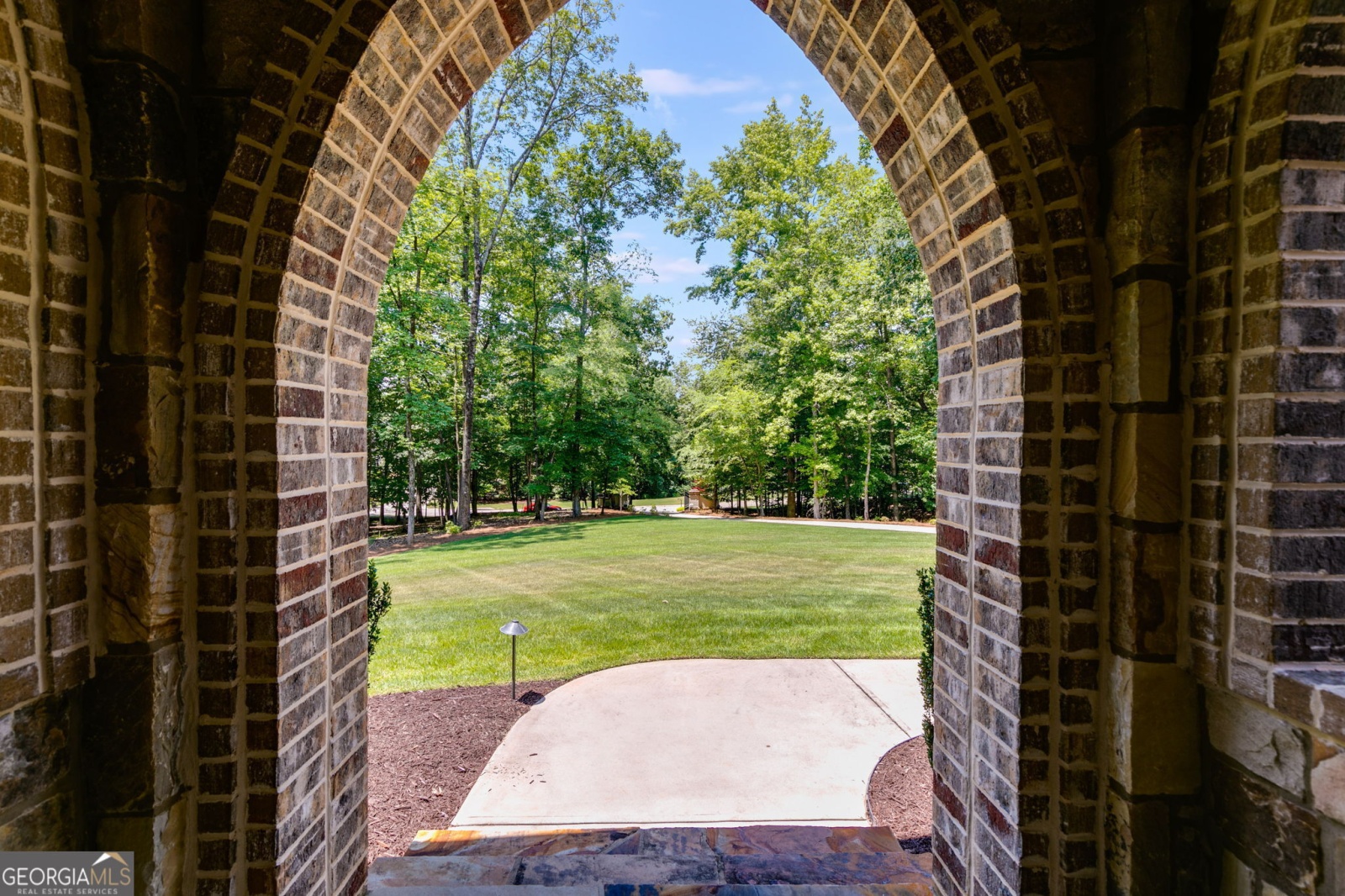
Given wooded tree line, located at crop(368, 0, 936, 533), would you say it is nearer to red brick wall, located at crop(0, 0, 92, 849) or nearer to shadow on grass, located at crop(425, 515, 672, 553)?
shadow on grass, located at crop(425, 515, 672, 553)

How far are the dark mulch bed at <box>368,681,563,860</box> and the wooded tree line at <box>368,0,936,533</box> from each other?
33.1 ft

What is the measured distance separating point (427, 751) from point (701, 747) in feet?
5.72

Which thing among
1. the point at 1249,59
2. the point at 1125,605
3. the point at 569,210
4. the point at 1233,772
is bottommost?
the point at 1233,772

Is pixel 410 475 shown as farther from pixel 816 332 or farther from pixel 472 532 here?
pixel 816 332

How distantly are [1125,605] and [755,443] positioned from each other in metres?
17.0

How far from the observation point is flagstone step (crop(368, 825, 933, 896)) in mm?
1962

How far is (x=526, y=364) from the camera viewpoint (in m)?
18.3

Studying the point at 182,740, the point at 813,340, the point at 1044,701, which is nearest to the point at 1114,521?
the point at 1044,701

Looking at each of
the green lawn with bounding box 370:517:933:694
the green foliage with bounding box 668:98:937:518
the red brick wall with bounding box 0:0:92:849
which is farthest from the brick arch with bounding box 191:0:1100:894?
the green foliage with bounding box 668:98:937:518

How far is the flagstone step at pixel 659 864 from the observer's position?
1962 millimetres

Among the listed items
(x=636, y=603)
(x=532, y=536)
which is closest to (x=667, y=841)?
(x=636, y=603)

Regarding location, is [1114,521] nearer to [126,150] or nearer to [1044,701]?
[1044,701]

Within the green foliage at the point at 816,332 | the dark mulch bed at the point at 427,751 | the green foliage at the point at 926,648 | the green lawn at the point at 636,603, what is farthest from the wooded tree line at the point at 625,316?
the green foliage at the point at 926,648

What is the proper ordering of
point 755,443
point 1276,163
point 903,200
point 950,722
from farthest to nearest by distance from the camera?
point 755,443
point 903,200
point 950,722
point 1276,163
